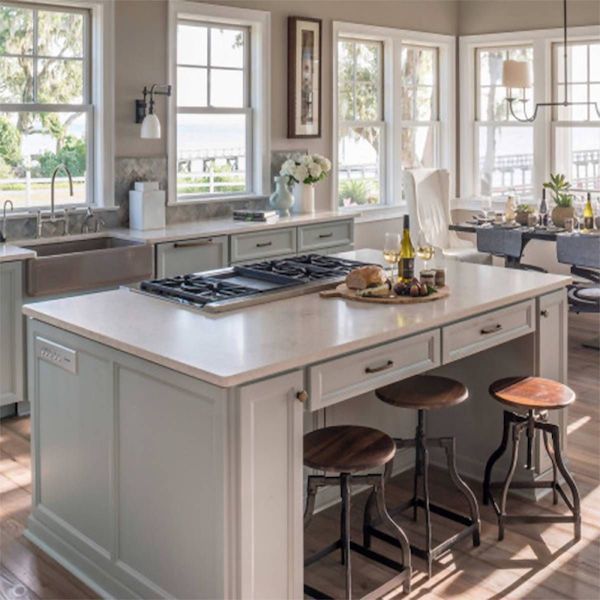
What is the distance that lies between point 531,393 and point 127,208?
10.8ft

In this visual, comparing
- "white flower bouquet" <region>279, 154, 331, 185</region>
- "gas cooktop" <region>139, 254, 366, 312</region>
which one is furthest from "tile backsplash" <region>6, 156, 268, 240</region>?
"gas cooktop" <region>139, 254, 366, 312</region>

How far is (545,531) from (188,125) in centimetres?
398

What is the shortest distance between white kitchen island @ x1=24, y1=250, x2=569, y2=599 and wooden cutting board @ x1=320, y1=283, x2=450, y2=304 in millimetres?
42

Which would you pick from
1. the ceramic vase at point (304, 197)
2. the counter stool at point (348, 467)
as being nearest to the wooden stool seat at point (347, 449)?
the counter stool at point (348, 467)

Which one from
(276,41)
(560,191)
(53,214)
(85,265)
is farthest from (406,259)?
(560,191)

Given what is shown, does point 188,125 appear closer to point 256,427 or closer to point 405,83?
point 405,83

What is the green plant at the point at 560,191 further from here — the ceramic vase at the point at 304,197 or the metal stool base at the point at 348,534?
the metal stool base at the point at 348,534

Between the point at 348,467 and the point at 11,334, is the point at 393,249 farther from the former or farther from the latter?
the point at 11,334

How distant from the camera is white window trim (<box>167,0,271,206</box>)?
230 inches

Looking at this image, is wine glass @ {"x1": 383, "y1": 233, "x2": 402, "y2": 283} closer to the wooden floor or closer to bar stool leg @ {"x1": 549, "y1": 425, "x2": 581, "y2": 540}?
bar stool leg @ {"x1": 549, "y1": 425, "x2": 581, "y2": 540}

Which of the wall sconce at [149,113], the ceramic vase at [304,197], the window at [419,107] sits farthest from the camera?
the window at [419,107]

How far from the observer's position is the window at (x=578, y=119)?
24.0 ft

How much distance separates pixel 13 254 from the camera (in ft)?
14.9

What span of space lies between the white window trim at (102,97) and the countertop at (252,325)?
2365 millimetres
